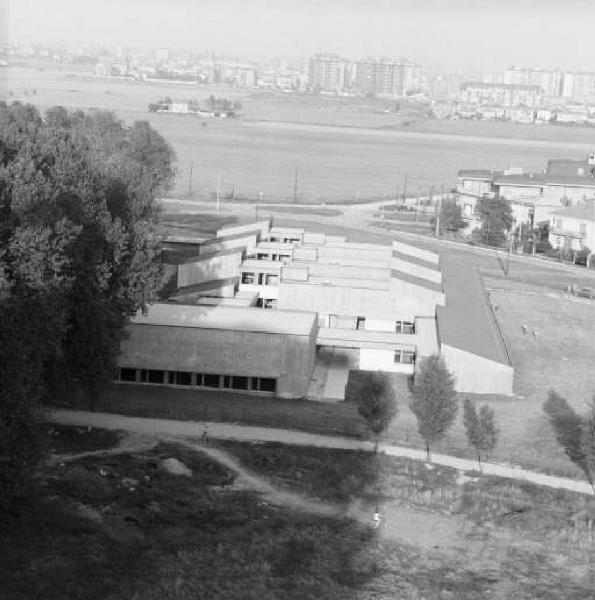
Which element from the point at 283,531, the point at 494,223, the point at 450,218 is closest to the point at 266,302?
the point at 283,531

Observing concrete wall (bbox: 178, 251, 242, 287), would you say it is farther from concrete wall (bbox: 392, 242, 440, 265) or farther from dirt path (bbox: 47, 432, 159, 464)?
Answer: dirt path (bbox: 47, 432, 159, 464)

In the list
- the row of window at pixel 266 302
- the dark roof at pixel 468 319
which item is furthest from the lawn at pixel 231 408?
the row of window at pixel 266 302

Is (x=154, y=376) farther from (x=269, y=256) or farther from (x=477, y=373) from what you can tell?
(x=269, y=256)

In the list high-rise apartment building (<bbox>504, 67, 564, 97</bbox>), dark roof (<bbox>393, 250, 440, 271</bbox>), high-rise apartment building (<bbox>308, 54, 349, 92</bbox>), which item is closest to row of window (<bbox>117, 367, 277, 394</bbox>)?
dark roof (<bbox>393, 250, 440, 271</bbox>)

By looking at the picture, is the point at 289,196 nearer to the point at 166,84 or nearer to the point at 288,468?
the point at 288,468

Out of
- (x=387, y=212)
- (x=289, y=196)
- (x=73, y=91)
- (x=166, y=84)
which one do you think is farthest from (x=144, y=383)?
(x=166, y=84)

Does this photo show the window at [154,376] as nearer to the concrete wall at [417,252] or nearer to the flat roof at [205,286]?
the flat roof at [205,286]
